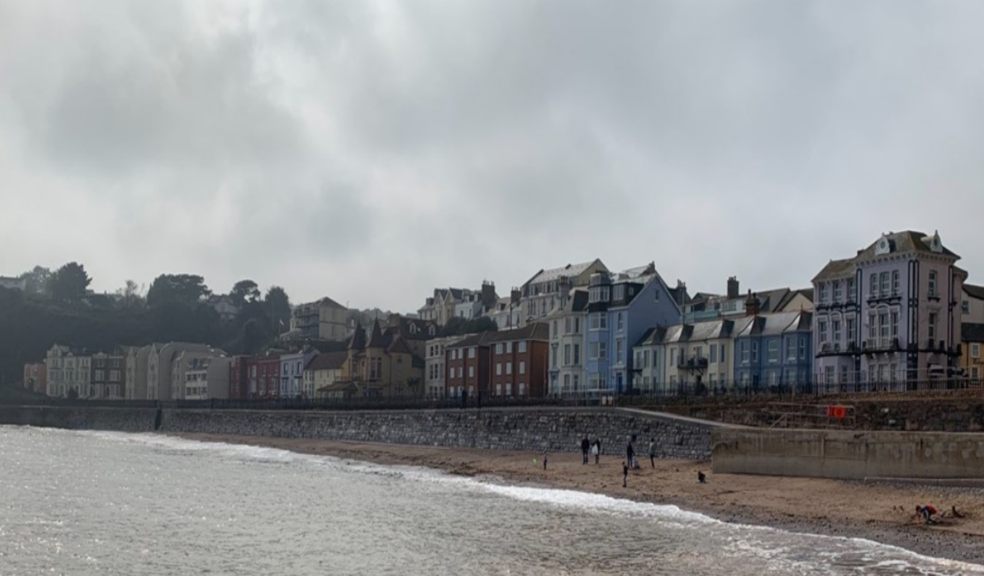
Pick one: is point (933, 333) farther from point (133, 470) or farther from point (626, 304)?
point (133, 470)

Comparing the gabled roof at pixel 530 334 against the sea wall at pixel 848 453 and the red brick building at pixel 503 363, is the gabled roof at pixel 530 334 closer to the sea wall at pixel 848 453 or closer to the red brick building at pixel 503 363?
the red brick building at pixel 503 363

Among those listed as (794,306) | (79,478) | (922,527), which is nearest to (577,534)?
(922,527)

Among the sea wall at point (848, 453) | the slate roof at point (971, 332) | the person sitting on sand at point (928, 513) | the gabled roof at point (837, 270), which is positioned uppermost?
the gabled roof at point (837, 270)

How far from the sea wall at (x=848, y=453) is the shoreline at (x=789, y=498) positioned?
2.29 ft

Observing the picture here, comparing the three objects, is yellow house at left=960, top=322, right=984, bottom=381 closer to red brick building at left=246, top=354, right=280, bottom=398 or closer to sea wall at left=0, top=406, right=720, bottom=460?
sea wall at left=0, top=406, right=720, bottom=460

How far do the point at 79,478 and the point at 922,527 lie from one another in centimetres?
4440

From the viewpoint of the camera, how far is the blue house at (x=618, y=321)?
8912 cm

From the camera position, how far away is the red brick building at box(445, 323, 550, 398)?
99.8 m

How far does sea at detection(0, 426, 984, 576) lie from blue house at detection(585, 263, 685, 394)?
33565mm

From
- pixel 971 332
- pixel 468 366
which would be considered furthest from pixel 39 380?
pixel 971 332

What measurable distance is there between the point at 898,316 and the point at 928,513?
119 feet

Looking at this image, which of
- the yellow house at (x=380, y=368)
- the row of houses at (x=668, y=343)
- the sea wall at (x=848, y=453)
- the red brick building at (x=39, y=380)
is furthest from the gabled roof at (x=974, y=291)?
the red brick building at (x=39, y=380)

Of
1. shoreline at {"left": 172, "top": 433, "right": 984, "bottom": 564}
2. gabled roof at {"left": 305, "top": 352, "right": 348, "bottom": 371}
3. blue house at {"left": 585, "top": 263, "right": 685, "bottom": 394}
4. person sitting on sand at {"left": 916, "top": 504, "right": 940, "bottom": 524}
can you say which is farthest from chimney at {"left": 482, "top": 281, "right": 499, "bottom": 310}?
person sitting on sand at {"left": 916, "top": 504, "right": 940, "bottom": 524}

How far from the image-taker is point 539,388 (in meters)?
99.5
